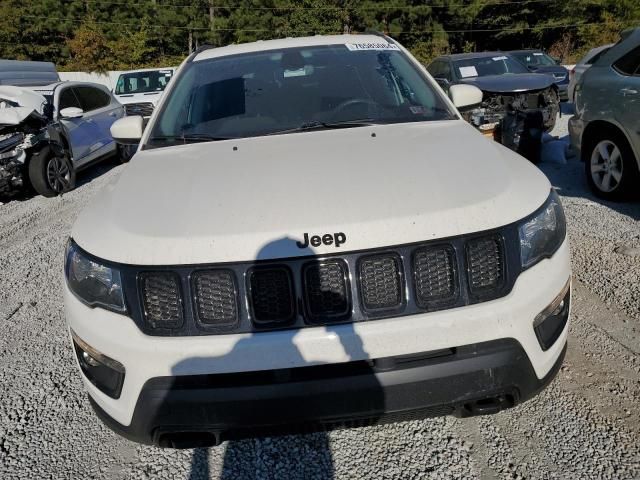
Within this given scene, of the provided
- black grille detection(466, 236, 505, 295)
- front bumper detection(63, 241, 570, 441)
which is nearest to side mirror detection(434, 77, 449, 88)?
black grille detection(466, 236, 505, 295)

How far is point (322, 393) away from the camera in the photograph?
65.8 inches

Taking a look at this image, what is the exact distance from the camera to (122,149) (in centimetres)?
971

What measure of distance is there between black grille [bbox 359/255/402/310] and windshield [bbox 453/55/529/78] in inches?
351

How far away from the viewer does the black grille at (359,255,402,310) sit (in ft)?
5.58

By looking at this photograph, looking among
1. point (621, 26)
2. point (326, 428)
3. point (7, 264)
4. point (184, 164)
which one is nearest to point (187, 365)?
point (326, 428)

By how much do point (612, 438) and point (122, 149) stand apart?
936 cm

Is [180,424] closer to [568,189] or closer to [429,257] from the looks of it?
[429,257]

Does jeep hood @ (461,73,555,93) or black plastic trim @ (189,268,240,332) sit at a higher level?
jeep hood @ (461,73,555,93)

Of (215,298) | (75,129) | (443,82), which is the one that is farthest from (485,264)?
(443,82)

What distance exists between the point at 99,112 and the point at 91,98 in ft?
1.14

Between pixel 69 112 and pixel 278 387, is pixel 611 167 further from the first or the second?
pixel 69 112

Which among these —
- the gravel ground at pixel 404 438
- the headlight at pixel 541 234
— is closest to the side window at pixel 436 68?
the gravel ground at pixel 404 438

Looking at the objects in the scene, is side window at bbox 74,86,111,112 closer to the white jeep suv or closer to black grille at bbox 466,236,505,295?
the white jeep suv

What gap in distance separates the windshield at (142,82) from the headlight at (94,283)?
14.2 m
